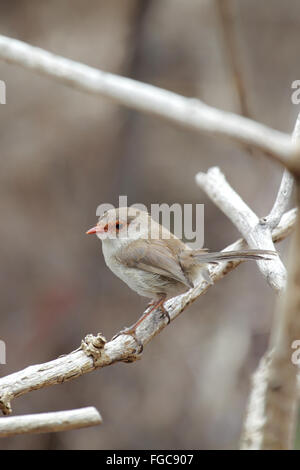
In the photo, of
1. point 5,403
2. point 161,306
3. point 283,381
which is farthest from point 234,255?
point 283,381

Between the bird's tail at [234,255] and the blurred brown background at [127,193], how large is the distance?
3.92 meters

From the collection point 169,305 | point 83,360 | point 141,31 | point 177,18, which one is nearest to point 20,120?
point 141,31

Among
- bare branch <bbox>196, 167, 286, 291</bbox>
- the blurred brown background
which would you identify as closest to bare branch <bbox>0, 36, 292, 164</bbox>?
bare branch <bbox>196, 167, 286, 291</bbox>

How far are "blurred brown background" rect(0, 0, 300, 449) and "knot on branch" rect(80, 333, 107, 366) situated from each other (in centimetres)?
470

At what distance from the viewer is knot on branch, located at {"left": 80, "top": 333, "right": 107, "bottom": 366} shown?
97.5 inches

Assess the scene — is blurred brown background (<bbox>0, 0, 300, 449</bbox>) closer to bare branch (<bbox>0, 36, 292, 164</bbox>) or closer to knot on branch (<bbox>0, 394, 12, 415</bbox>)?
knot on branch (<bbox>0, 394, 12, 415</bbox>)

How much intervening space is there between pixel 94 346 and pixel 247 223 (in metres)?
1.06

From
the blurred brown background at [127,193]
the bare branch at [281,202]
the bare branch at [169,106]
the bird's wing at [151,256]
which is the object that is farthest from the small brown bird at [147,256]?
the blurred brown background at [127,193]

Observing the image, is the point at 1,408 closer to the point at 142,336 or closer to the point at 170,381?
the point at 142,336

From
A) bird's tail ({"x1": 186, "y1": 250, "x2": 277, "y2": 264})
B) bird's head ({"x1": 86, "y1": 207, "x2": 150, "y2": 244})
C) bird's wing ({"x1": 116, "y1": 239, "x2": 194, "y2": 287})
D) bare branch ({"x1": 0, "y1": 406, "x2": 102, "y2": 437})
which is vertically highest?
bird's head ({"x1": 86, "y1": 207, "x2": 150, "y2": 244})

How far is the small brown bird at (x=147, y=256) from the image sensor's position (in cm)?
314

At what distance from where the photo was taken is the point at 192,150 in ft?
24.2

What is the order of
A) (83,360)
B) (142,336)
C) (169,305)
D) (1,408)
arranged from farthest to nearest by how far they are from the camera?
(169,305) < (142,336) < (83,360) < (1,408)

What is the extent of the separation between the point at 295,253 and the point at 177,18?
640cm
